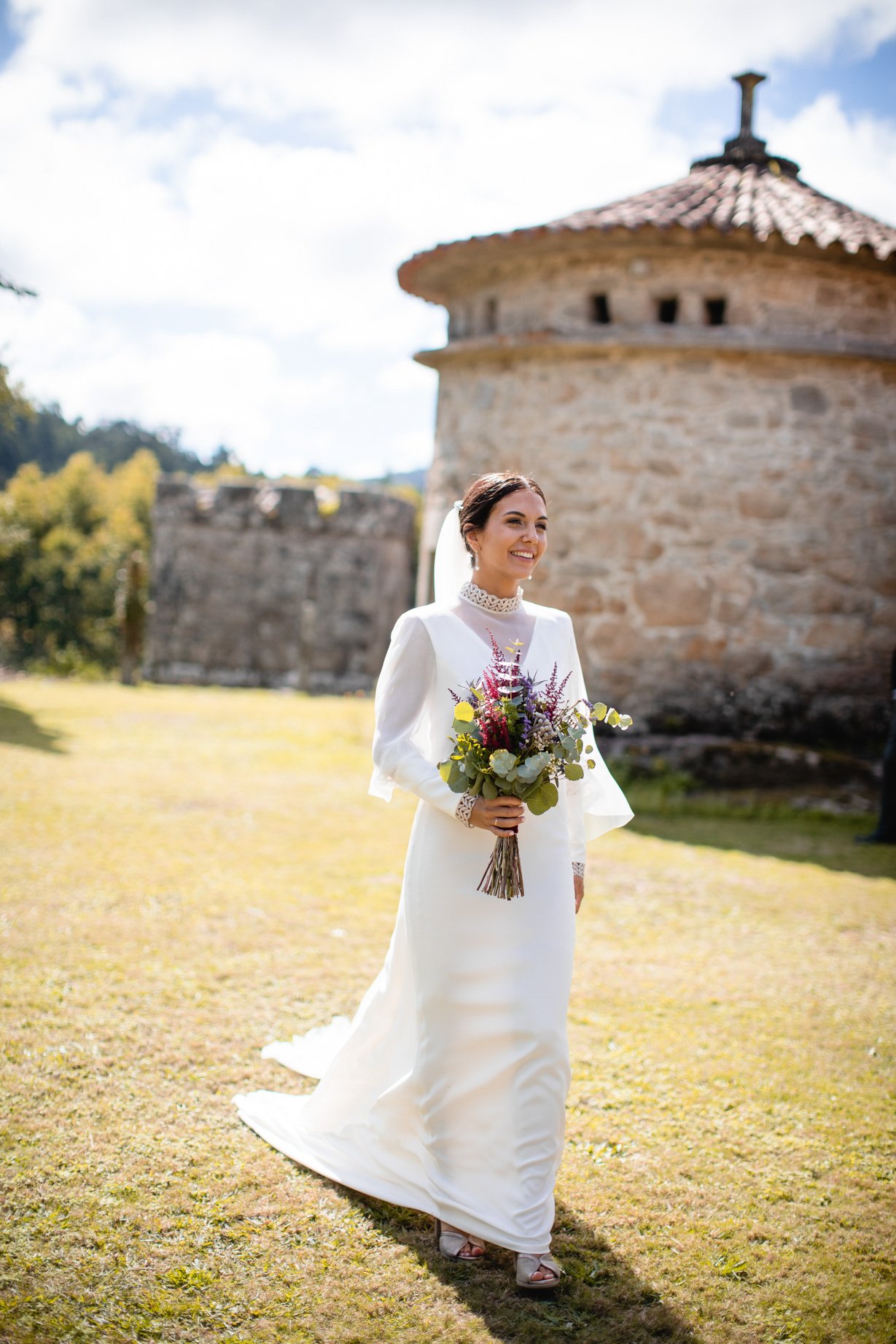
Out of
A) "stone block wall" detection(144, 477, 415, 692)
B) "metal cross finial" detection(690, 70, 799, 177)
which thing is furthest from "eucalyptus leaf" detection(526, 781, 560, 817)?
"stone block wall" detection(144, 477, 415, 692)

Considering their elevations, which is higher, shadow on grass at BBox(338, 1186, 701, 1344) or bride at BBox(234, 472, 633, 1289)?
bride at BBox(234, 472, 633, 1289)

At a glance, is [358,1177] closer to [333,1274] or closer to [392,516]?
[333,1274]

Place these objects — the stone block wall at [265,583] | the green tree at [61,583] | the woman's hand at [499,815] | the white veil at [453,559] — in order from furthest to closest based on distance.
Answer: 1. the green tree at [61,583]
2. the stone block wall at [265,583]
3. the white veil at [453,559]
4. the woman's hand at [499,815]

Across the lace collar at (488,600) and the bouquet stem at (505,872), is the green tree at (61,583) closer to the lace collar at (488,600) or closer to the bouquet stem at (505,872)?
the lace collar at (488,600)

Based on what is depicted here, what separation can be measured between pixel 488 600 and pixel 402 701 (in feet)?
1.37

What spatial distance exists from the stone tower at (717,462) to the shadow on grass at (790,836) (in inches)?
42.0

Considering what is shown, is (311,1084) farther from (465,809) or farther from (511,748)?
(511,748)

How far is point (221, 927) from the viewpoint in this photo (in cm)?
555

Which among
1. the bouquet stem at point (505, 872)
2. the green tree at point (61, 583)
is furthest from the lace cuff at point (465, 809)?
the green tree at point (61, 583)

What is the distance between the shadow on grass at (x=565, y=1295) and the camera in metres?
2.60

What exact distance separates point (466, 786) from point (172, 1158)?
1.56 meters

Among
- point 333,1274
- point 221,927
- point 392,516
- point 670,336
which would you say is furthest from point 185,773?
point 392,516

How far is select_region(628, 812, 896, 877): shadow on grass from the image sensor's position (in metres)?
7.71

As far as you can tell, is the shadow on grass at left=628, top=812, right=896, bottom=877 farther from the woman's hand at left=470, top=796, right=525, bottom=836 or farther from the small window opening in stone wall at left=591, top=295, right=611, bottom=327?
the woman's hand at left=470, top=796, right=525, bottom=836
